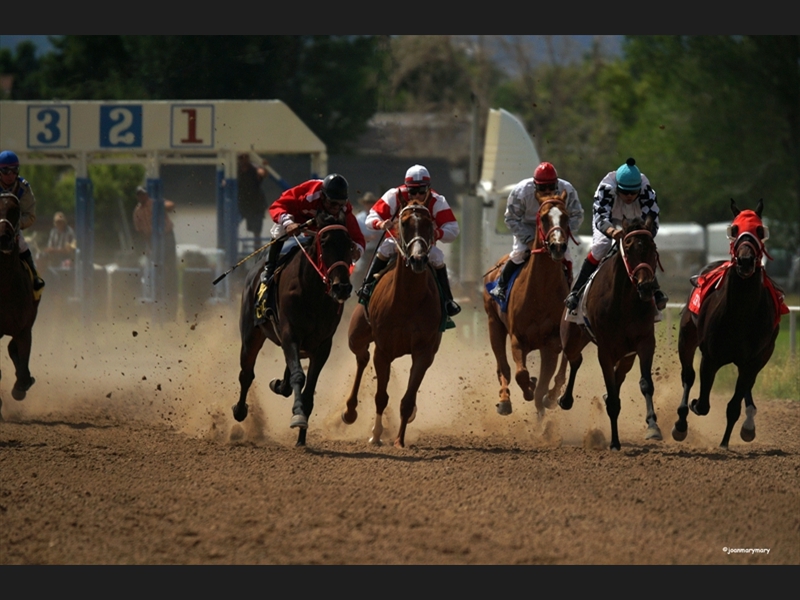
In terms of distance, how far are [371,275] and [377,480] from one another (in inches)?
101

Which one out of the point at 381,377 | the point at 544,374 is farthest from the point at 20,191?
the point at 544,374

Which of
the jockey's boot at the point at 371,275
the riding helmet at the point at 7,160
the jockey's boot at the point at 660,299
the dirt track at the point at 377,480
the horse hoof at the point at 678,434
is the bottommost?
the dirt track at the point at 377,480

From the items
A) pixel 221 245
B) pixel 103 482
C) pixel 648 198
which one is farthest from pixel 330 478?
pixel 221 245

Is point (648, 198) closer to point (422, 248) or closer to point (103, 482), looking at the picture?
point (422, 248)

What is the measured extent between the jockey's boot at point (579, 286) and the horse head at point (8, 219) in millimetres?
4939

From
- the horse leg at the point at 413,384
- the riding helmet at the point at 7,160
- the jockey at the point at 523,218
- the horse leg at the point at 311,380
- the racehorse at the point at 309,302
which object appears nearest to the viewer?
the racehorse at the point at 309,302

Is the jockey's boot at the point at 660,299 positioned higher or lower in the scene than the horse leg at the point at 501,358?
higher

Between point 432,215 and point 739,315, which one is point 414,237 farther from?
point 739,315

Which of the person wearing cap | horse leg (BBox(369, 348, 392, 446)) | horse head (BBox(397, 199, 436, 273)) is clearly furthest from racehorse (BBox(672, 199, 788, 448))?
the person wearing cap

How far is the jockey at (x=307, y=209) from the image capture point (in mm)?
9688

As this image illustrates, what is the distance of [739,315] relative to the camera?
9.59m

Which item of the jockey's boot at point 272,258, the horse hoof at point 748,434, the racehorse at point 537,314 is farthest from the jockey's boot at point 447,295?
the horse hoof at point 748,434

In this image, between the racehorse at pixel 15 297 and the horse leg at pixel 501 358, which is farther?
the horse leg at pixel 501 358

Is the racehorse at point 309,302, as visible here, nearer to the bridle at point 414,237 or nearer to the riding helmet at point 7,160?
the bridle at point 414,237
